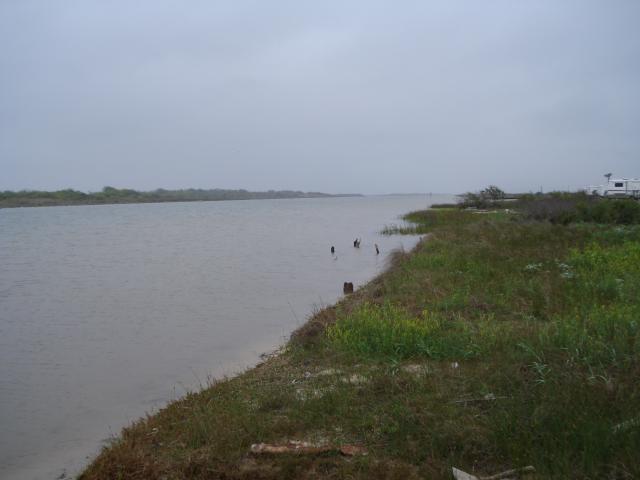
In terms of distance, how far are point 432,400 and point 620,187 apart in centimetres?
5585

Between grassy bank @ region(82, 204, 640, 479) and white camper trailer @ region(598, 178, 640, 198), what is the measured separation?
47.2m

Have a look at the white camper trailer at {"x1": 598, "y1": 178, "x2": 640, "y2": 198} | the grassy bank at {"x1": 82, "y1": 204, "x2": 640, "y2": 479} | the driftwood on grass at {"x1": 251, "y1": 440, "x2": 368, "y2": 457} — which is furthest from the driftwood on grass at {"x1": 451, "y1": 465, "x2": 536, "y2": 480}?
the white camper trailer at {"x1": 598, "y1": 178, "x2": 640, "y2": 198}

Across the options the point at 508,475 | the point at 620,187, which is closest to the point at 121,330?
the point at 508,475

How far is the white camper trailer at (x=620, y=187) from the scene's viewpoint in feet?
164

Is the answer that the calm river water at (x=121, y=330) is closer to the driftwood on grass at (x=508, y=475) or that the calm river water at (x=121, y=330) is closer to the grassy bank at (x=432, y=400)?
the grassy bank at (x=432, y=400)

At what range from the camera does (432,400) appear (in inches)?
213

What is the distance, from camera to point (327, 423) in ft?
17.2

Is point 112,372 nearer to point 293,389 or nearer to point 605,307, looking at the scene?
point 293,389

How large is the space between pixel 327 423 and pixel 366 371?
5.17 ft

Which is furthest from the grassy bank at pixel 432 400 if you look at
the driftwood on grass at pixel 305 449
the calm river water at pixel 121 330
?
the calm river water at pixel 121 330

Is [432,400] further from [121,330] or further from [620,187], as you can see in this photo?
[620,187]

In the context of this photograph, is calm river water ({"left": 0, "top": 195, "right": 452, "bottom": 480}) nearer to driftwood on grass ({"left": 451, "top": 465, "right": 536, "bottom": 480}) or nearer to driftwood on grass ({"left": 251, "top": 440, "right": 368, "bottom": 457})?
driftwood on grass ({"left": 251, "top": 440, "right": 368, "bottom": 457})

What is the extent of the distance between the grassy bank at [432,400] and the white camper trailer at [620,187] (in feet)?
155

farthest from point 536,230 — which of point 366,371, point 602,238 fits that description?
point 366,371
